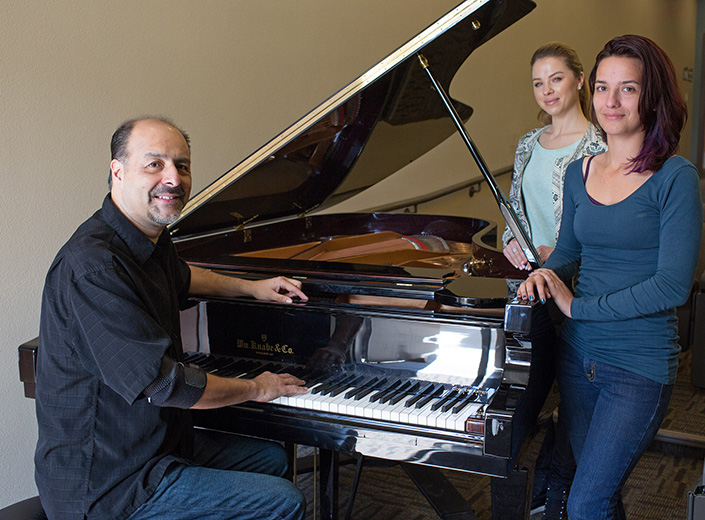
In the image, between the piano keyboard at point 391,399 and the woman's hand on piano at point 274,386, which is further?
the woman's hand on piano at point 274,386

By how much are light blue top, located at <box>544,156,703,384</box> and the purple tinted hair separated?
0.12 feet

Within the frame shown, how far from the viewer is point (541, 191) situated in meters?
2.49

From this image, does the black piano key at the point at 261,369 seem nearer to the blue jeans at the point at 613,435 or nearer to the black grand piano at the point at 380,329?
the black grand piano at the point at 380,329

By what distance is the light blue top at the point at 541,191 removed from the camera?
2449 millimetres

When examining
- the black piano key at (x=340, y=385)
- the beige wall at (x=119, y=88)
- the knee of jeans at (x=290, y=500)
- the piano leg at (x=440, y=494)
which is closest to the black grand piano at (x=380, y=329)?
the black piano key at (x=340, y=385)

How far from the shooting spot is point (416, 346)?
5.95 ft

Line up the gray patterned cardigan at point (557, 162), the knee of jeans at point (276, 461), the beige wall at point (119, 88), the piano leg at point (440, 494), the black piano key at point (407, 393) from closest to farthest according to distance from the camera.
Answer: the black piano key at point (407, 393) < the knee of jeans at point (276, 461) < the piano leg at point (440, 494) < the gray patterned cardigan at point (557, 162) < the beige wall at point (119, 88)

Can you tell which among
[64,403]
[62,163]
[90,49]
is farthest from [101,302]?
[90,49]

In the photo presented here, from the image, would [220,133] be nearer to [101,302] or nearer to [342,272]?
[342,272]

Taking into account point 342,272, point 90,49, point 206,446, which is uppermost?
point 90,49

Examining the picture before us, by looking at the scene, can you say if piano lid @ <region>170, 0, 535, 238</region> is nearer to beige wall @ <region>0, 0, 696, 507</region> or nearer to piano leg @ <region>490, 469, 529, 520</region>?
beige wall @ <region>0, 0, 696, 507</region>

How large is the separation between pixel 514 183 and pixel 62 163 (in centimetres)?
178

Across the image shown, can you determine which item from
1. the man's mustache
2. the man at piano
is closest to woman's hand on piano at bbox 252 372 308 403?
the man at piano

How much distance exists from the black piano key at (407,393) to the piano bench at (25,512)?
93 cm
